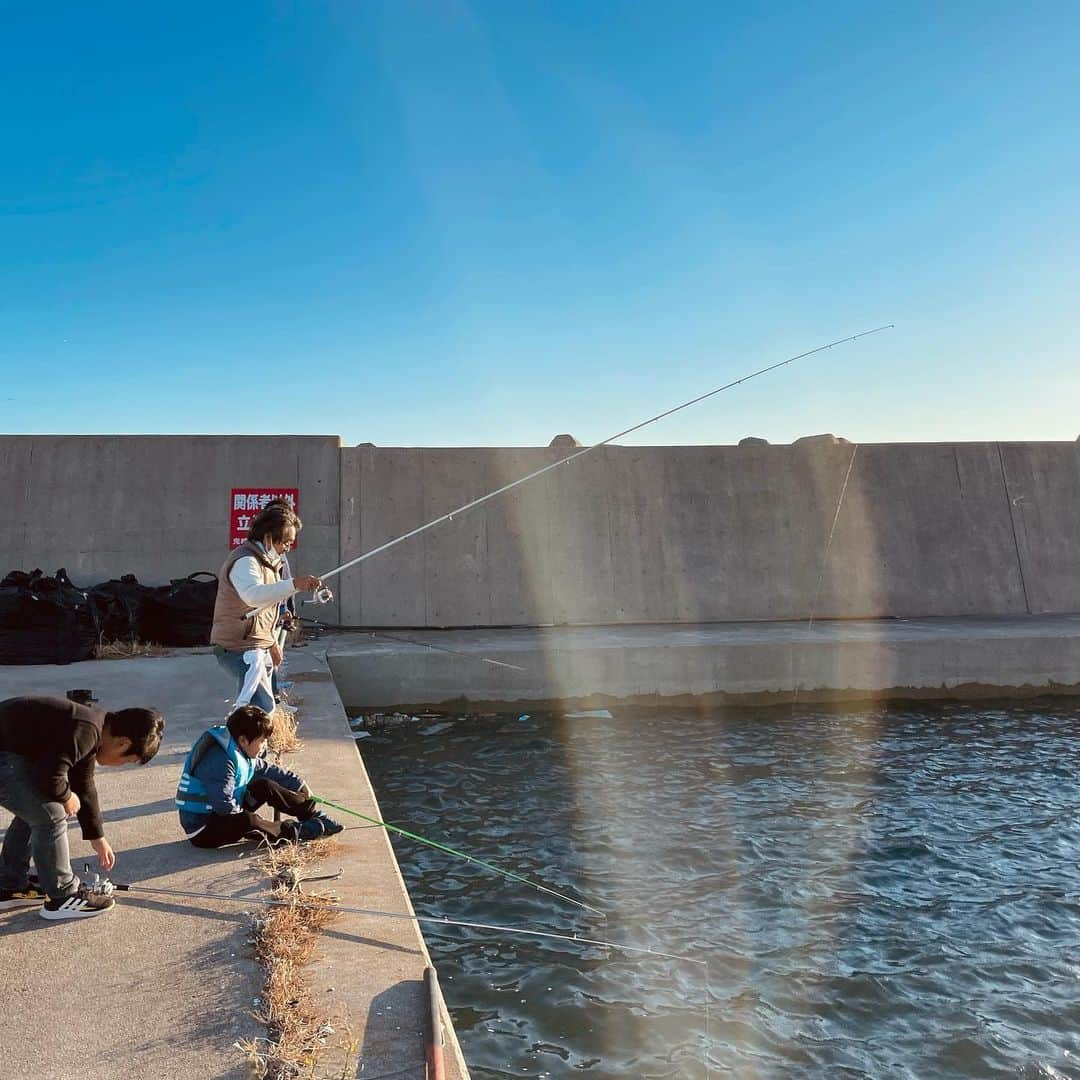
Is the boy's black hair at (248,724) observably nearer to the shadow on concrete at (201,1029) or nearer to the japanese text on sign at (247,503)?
the shadow on concrete at (201,1029)

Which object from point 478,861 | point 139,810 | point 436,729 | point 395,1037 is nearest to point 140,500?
point 436,729

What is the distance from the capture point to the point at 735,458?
505 inches

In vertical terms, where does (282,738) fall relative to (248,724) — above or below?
below

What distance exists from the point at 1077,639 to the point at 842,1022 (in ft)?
26.8

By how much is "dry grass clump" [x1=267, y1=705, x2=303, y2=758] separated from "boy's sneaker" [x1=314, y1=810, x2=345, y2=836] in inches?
56.9

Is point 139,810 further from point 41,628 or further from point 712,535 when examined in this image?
point 712,535

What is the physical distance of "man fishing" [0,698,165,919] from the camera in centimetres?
293

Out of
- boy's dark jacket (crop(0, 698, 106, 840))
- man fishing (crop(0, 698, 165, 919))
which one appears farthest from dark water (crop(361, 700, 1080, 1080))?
boy's dark jacket (crop(0, 698, 106, 840))

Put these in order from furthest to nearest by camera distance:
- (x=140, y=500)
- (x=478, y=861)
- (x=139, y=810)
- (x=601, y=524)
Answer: (x=601, y=524), (x=140, y=500), (x=478, y=861), (x=139, y=810)

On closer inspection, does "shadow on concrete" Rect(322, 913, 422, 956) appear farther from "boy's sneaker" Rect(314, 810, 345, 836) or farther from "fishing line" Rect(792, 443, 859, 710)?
"fishing line" Rect(792, 443, 859, 710)

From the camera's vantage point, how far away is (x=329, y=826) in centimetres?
400

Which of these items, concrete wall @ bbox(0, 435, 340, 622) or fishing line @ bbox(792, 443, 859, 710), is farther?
fishing line @ bbox(792, 443, 859, 710)

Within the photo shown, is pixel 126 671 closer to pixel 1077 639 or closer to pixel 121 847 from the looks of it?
pixel 121 847

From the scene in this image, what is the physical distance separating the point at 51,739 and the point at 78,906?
0.66 m
